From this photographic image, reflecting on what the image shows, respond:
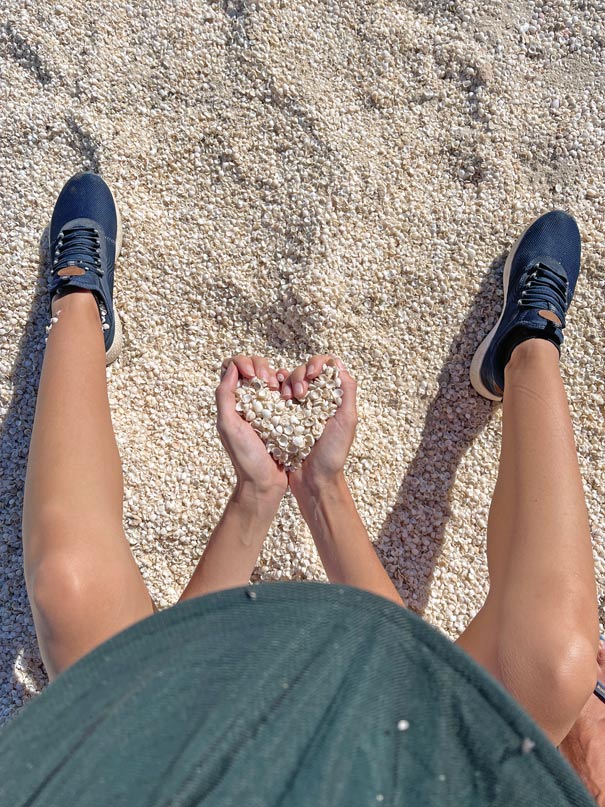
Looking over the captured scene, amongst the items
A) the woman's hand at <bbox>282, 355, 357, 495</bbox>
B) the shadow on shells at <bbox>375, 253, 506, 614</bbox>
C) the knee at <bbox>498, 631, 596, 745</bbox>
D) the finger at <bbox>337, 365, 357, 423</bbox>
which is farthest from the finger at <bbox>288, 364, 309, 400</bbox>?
the knee at <bbox>498, 631, 596, 745</bbox>

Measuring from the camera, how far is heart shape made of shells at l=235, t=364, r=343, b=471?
5.32 feet

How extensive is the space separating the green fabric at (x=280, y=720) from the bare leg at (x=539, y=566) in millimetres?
507

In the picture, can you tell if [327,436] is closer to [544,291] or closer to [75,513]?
[75,513]

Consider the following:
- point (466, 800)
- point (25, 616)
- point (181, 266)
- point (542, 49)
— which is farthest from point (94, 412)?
point (542, 49)

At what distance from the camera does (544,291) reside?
5.90 ft

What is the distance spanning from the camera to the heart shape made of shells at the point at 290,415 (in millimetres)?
1622

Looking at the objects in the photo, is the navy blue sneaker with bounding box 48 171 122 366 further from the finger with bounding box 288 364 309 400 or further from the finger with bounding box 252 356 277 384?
the finger with bounding box 288 364 309 400

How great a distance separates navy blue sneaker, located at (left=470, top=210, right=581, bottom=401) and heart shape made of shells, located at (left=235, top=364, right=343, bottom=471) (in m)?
0.49

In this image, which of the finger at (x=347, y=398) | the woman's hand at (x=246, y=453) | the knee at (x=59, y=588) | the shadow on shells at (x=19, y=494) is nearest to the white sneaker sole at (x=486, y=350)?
the finger at (x=347, y=398)

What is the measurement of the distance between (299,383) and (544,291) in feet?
2.64

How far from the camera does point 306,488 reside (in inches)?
64.4

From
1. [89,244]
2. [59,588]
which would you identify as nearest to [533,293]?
[89,244]

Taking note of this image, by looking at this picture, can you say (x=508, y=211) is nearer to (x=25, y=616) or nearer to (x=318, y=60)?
(x=318, y=60)

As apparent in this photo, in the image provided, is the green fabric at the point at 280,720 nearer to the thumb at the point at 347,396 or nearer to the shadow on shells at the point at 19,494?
the thumb at the point at 347,396
